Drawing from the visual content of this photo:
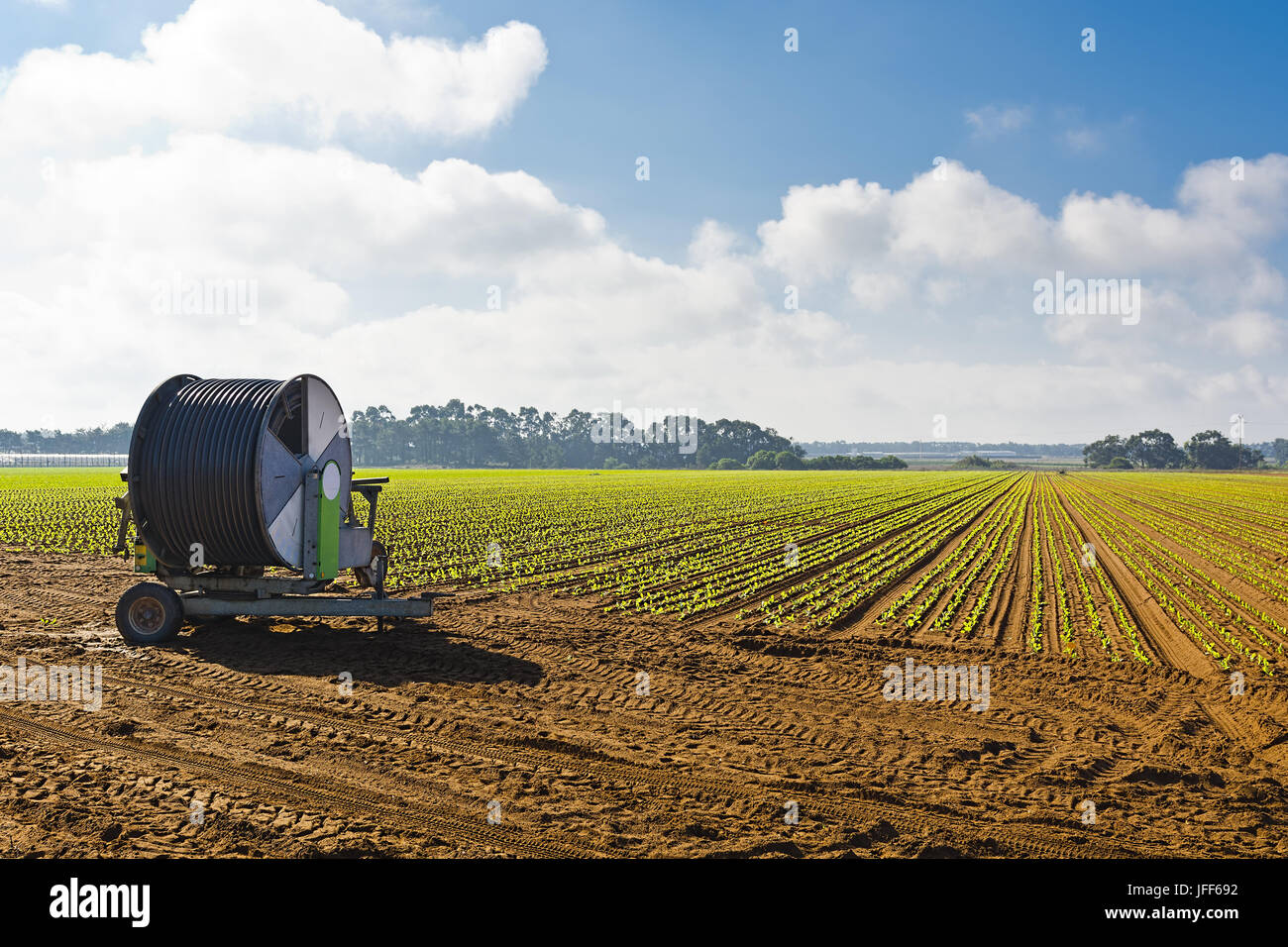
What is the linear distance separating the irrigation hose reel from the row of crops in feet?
17.5

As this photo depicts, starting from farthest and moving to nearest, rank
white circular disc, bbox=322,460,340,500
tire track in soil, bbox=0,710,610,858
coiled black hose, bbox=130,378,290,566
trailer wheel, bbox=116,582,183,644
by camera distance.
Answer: white circular disc, bbox=322,460,340,500 → trailer wheel, bbox=116,582,183,644 → coiled black hose, bbox=130,378,290,566 → tire track in soil, bbox=0,710,610,858

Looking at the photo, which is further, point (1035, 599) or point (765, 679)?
point (1035, 599)

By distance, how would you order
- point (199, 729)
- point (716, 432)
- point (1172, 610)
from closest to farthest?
point (199, 729), point (1172, 610), point (716, 432)

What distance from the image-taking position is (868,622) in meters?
13.0

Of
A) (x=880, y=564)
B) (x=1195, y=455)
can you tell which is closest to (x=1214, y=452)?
(x=1195, y=455)

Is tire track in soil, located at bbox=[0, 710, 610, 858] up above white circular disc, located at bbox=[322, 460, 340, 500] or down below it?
below

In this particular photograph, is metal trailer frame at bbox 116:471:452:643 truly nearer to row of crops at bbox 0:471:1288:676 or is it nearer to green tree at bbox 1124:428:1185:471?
row of crops at bbox 0:471:1288:676

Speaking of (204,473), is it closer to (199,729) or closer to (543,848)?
(199,729)

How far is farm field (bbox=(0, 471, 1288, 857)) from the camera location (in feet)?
17.8

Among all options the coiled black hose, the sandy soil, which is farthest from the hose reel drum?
the sandy soil

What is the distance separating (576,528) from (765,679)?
62.4 feet
